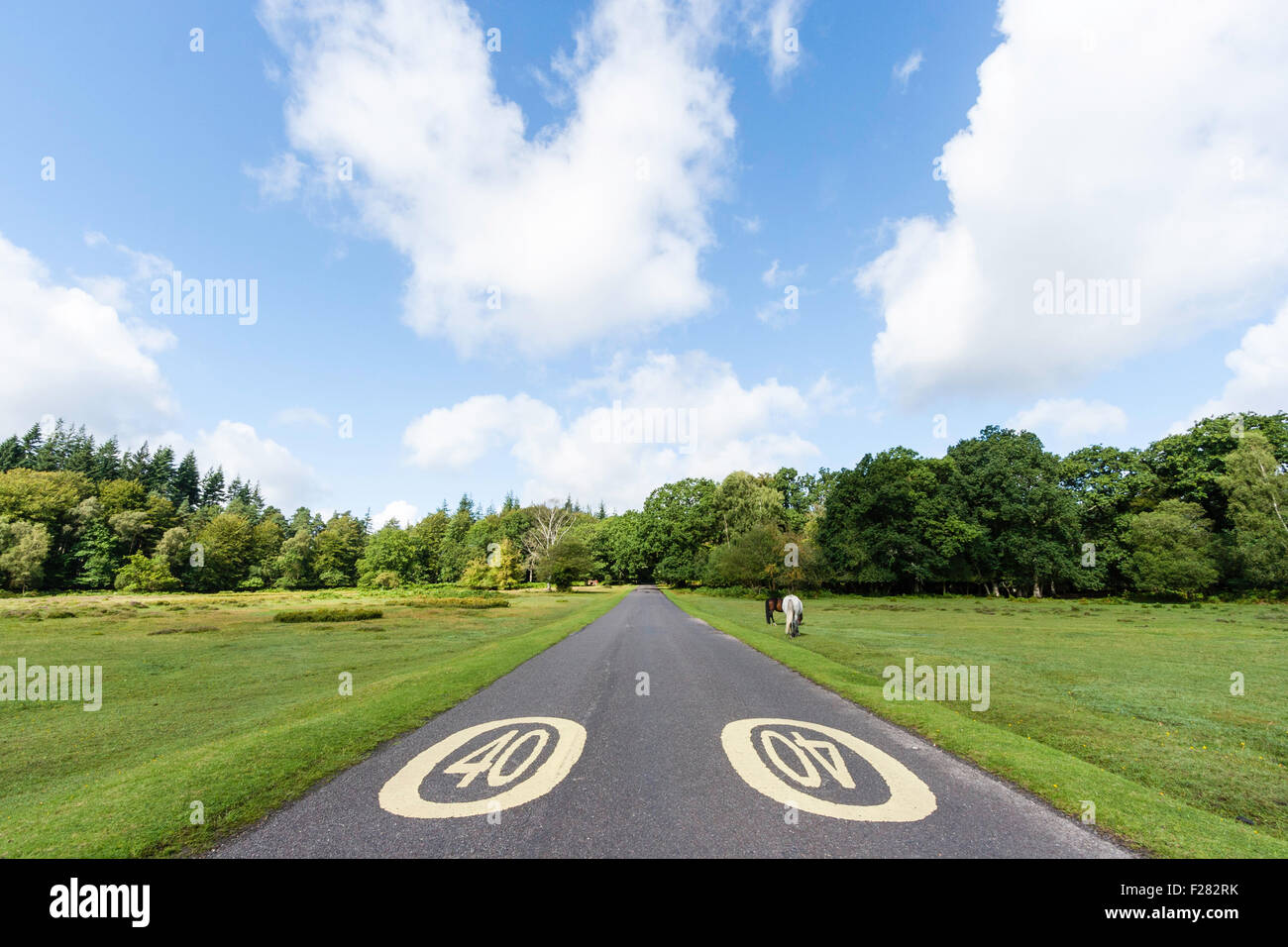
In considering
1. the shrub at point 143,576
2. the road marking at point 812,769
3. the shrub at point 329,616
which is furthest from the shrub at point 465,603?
the shrub at point 143,576

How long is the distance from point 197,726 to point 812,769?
11.4m

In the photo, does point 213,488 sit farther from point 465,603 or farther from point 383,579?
point 465,603

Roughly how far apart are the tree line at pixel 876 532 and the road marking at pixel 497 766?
45735 millimetres

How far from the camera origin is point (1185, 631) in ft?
84.0

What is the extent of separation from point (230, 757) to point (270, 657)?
1449cm

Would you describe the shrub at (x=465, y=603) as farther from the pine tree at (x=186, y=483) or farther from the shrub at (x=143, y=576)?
the pine tree at (x=186, y=483)

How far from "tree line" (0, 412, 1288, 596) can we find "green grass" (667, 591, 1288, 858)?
3222 centimetres

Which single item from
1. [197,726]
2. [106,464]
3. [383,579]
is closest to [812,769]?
[197,726]

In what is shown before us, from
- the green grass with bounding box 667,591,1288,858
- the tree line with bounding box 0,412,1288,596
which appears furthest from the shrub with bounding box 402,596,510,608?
the green grass with bounding box 667,591,1288,858

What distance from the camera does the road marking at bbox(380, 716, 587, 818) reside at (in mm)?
5148

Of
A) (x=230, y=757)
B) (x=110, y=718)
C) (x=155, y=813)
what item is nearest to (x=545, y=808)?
(x=155, y=813)

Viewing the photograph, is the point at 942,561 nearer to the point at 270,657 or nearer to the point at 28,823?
the point at 270,657

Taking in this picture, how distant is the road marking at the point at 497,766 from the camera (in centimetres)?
515

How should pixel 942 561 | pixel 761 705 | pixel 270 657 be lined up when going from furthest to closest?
pixel 942 561
pixel 270 657
pixel 761 705
